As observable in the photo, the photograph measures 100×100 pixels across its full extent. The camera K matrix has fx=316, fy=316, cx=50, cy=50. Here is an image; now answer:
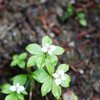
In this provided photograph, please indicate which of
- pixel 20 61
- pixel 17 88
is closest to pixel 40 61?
pixel 17 88

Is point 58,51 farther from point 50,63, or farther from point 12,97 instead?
point 12,97

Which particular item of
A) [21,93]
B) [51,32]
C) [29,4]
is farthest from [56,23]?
[21,93]

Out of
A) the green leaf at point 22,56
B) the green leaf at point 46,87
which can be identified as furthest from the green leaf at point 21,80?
the green leaf at point 46,87

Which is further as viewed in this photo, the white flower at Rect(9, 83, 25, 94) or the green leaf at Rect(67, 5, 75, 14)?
the green leaf at Rect(67, 5, 75, 14)

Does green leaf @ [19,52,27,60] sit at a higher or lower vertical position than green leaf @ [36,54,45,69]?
lower

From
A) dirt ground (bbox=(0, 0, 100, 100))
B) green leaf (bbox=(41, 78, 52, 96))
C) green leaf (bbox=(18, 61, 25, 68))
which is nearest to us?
green leaf (bbox=(41, 78, 52, 96))

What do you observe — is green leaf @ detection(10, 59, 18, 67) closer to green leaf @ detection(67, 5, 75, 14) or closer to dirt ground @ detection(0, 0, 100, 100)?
dirt ground @ detection(0, 0, 100, 100)

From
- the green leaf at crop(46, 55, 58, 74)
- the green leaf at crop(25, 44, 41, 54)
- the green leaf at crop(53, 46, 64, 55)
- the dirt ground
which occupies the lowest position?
the dirt ground

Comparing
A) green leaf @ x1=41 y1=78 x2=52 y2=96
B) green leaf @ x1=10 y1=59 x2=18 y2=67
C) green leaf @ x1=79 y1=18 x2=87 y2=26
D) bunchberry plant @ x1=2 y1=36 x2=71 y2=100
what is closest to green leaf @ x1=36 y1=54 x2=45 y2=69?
bunchberry plant @ x1=2 y1=36 x2=71 y2=100

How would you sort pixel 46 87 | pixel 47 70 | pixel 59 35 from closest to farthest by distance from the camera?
pixel 46 87 → pixel 47 70 → pixel 59 35
